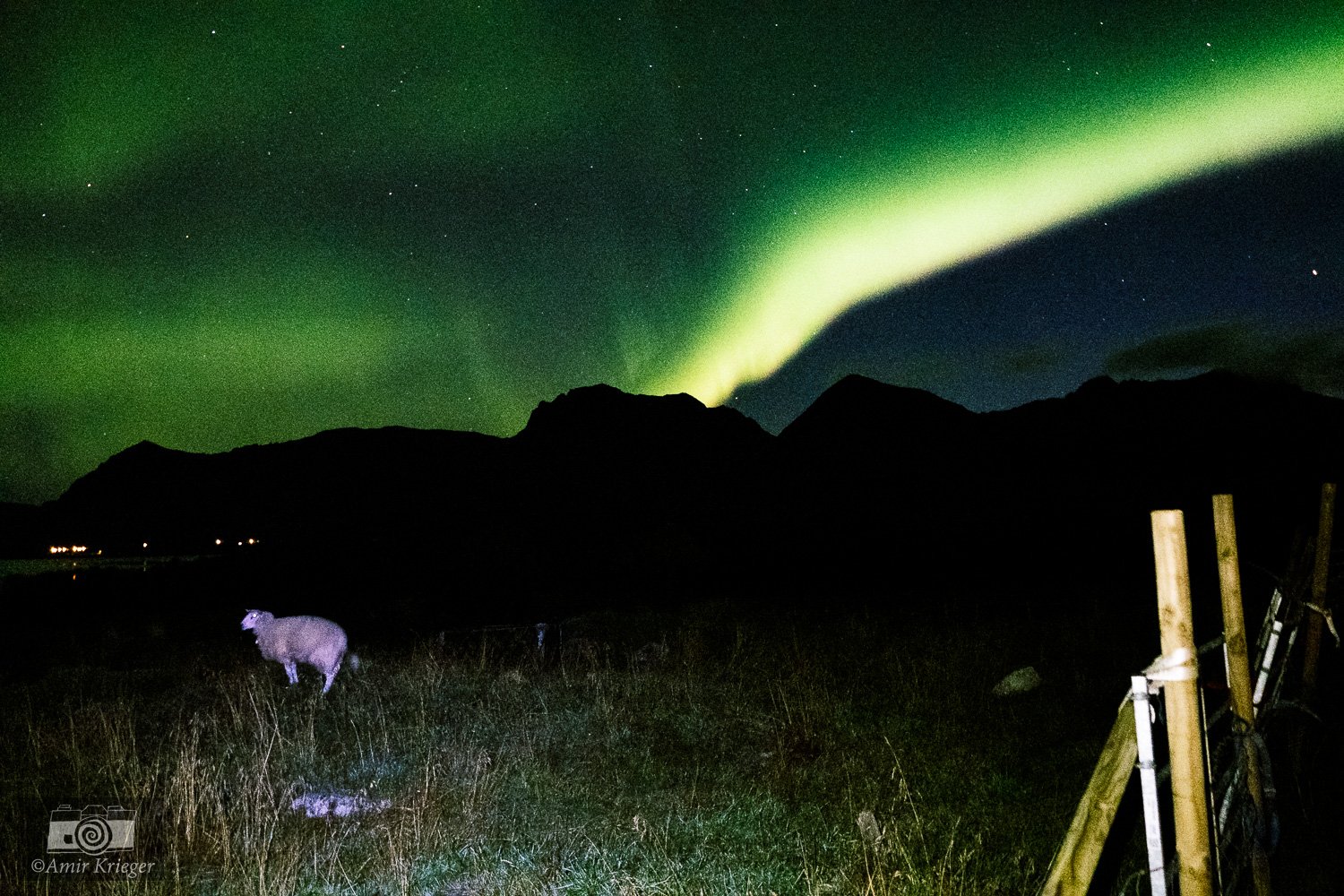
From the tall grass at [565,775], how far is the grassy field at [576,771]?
32 millimetres

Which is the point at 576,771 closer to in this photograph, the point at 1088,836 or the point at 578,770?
the point at 578,770

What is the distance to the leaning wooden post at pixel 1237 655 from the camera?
472 cm

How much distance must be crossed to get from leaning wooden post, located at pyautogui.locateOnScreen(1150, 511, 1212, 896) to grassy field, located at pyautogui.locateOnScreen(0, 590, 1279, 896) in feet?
5.87

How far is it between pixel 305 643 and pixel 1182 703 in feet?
37.0

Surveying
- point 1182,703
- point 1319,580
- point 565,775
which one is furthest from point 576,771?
point 1319,580

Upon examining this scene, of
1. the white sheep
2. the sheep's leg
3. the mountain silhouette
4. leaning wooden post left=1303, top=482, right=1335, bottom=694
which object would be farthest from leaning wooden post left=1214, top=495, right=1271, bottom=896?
the white sheep

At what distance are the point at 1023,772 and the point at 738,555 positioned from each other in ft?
123

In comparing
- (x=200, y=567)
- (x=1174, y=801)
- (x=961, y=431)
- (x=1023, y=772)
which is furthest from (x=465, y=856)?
(x=961, y=431)

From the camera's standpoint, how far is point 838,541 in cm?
5044

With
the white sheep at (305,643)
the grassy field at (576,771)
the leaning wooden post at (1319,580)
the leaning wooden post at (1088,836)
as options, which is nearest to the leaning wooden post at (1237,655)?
the grassy field at (576,771)

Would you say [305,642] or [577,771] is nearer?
[577,771]

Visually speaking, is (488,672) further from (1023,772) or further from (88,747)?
(1023,772)

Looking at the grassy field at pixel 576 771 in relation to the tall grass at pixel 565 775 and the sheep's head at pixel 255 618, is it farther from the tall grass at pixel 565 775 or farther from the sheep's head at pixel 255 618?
the sheep's head at pixel 255 618

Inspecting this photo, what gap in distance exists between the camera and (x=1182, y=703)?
302cm
